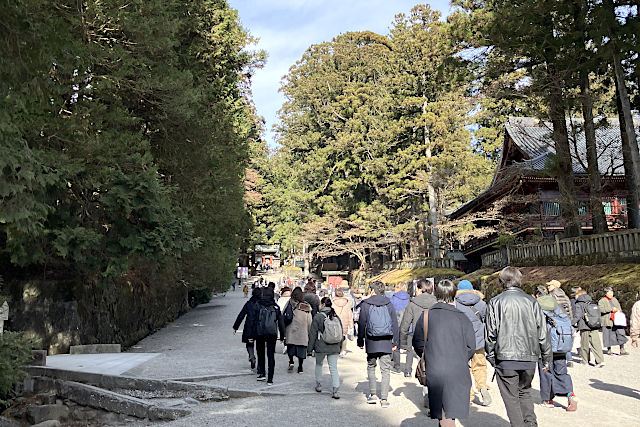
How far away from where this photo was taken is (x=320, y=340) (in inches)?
302

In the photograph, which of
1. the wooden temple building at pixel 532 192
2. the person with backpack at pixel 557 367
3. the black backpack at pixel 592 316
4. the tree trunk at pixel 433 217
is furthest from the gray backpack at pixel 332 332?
the tree trunk at pixel 433 217

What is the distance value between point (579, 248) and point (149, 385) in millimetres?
14982

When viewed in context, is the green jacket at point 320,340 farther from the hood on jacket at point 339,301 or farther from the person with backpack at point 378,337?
the hood on jacket at point 339,301

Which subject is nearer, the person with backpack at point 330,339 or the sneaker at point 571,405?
the sneaker at point 571,405

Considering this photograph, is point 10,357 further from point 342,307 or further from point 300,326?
point 342,307

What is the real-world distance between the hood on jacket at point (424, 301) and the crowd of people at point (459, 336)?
0.01 meters

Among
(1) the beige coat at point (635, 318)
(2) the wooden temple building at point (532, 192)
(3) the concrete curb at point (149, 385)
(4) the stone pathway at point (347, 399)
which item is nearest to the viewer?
(4) the stone pathway at point (347, 399)

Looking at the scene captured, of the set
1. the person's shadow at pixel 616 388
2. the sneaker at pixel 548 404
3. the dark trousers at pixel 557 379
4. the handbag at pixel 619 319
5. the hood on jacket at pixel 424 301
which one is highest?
the hood on jacket at pixel 424 301

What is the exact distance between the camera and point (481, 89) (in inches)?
715

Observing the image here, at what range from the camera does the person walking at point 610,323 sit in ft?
34.4

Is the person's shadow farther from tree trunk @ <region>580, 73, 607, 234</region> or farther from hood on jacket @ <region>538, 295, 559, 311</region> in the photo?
tree trunk @ <region>580, 73, 607, 234</region>

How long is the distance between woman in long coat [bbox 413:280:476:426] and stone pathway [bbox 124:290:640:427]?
1.42 metres

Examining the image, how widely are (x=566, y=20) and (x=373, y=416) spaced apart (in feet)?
52.5

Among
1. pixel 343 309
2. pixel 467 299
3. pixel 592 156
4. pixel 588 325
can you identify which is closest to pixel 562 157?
pixel 592 156
